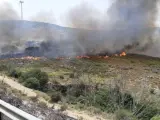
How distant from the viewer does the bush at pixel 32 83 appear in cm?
3171

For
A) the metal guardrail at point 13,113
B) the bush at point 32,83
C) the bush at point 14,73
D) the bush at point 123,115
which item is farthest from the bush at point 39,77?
the metal guardrail at point 13,113

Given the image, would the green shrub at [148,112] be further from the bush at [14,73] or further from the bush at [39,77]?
A: the bush at [14,73]

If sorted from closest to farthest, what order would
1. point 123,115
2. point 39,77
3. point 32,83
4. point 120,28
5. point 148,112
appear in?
point 123,115
point 148,112
point 32,83
point 39,77
point 120,28

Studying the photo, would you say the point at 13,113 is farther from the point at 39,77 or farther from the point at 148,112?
the point at 39,77

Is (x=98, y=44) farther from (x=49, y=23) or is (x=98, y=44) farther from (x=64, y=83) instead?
(x=64, y=83)

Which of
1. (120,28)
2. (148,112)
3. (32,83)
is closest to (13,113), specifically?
(148,112)

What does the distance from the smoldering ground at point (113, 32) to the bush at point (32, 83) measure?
3589 cm

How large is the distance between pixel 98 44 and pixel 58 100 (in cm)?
4418

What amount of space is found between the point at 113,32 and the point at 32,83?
38.6m

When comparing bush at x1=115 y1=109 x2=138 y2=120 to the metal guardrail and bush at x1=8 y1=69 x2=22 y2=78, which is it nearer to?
the metal guardrail

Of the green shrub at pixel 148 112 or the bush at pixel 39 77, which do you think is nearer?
the green shrub at pixel 148 112

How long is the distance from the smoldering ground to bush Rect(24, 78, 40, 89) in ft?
118

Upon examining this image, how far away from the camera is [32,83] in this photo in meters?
32.1

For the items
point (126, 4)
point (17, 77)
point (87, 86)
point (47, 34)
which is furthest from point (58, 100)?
point (47, 34)
